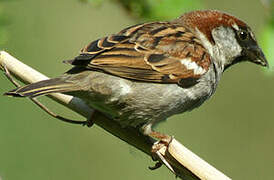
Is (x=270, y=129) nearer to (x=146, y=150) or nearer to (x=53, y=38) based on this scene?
(x=53, y=38)

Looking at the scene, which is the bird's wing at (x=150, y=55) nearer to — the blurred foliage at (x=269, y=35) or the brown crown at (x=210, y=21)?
the brown crown at (x=210, y=21)

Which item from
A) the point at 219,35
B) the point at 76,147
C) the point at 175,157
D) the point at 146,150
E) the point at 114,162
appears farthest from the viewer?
the point at 114,162

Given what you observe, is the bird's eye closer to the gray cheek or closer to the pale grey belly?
the gray cheek

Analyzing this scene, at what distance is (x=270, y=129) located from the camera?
6.59 meters

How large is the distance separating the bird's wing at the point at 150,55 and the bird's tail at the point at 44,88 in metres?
0.20

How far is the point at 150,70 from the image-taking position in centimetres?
390

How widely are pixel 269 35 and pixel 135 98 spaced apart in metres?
0.98

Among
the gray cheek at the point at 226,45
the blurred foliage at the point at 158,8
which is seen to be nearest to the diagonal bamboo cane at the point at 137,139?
the blurred foliage at the point at 158,8

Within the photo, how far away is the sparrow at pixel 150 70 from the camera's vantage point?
3.65 meters

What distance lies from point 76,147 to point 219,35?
7.04ft

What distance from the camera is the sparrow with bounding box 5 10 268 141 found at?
3654 mm

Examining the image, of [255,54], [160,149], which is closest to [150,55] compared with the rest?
[160,149]

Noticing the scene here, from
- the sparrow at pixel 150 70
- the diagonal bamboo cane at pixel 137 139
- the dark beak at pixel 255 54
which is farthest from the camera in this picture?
the dark beak at pixel 255 54

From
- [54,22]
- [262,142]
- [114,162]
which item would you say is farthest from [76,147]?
[262,142]
